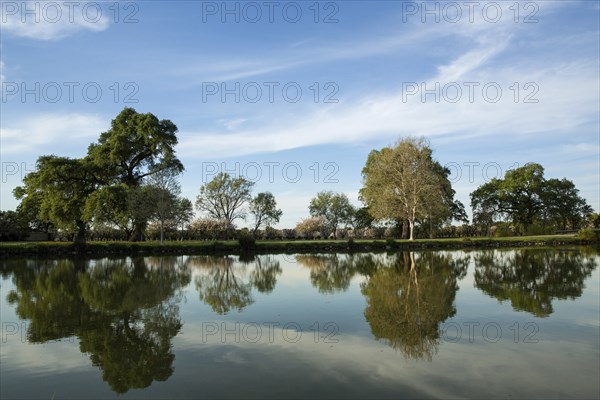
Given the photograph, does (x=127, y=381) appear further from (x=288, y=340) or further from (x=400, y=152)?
(x=400, y=152)

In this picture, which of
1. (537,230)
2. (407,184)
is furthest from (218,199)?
(537,230)

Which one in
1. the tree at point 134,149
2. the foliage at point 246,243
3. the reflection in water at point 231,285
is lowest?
the reflection in water at point 231,285

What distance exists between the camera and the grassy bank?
36531mm

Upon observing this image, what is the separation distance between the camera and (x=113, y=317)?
10266 mm

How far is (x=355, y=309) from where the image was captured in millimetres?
10969

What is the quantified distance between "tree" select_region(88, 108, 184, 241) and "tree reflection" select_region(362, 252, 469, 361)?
33.0 metres

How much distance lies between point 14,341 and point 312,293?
8.22m

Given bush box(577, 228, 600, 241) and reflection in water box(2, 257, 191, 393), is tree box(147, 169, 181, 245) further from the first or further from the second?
bush box(577, 228, 600, 241)

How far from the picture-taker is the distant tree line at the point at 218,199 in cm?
4316

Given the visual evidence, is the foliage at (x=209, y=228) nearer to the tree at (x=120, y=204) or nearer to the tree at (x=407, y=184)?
the tree at (x=120, y=204)

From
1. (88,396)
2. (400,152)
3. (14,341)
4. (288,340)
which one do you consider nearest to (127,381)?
(88,396)

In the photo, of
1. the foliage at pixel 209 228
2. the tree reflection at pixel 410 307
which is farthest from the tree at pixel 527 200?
the tree reflection at pixel 410 307

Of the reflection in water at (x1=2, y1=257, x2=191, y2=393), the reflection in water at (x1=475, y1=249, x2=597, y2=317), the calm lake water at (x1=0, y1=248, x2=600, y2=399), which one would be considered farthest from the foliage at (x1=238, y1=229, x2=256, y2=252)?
the calm lake water at (x1=0, y1=248, x2=600, y2=399)

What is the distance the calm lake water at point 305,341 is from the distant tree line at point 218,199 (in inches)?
1163
